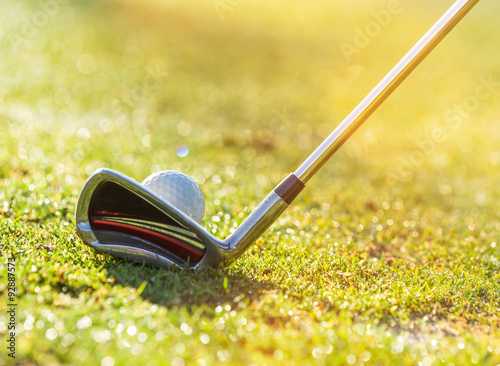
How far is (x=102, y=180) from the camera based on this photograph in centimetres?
304

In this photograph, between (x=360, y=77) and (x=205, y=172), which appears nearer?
(x=205, y=172)

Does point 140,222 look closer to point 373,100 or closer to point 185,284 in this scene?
point 185,284

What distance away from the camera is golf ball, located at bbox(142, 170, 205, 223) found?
140 inches

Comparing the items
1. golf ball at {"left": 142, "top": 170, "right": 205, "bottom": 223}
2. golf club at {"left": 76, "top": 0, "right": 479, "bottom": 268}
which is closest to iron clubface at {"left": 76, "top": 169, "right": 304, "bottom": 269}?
golf club at {"left": 76, "top": 0, "right": 479, "bottom": 268}

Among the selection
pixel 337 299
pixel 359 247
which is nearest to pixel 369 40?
pixel 359 247

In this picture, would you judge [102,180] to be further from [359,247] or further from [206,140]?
[206,140]

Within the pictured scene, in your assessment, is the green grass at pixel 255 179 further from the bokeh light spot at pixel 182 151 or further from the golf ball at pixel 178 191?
the golf ball at pixel 178 191

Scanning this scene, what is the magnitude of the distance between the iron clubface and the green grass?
0.12 meters

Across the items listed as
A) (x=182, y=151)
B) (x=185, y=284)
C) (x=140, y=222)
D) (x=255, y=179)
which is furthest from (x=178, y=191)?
(x=182, y=151)

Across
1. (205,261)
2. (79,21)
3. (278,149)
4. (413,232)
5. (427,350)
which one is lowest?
(79,21)

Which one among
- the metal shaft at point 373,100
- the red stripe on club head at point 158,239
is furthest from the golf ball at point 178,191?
the metal shaft at point 373,100

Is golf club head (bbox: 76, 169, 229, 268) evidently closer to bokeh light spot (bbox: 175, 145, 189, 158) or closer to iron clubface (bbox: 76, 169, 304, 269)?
iron clubface (bbox: 76, 169, 304, 269)

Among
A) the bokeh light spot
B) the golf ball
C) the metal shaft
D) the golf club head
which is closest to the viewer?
the golf club head

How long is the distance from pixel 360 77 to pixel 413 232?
7379mm
